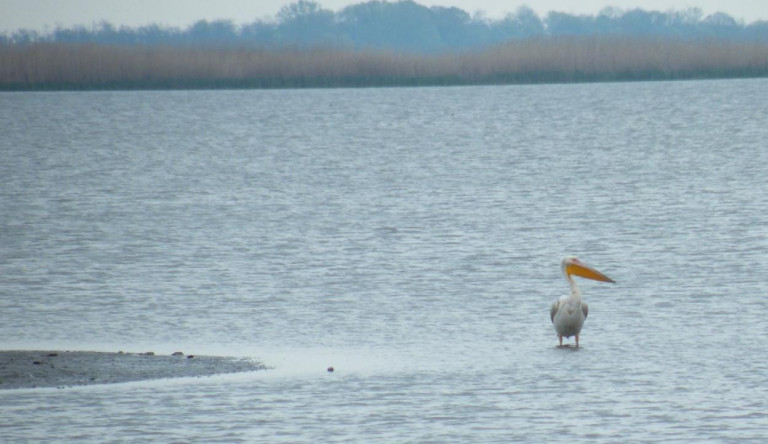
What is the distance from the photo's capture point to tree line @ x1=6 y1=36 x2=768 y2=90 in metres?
56.2

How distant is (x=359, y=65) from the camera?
57.4 meters

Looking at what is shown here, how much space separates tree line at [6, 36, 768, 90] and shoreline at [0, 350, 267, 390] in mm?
45293

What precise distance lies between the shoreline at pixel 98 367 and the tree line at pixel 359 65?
45293 mm

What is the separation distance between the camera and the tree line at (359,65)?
56.2 m

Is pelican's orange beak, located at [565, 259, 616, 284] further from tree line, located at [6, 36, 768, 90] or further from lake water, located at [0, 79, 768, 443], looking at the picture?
tree line, located at [6, 36, 768, 90]

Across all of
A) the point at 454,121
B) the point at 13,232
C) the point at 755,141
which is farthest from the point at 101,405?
the point at 454,121

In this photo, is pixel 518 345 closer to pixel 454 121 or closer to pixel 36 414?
pixel 36 414

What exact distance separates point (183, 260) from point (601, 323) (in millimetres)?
6886

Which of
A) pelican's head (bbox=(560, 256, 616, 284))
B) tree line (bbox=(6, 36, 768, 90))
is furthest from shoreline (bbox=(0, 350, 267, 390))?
tree line (bbox=(6, 36, 768, 90))

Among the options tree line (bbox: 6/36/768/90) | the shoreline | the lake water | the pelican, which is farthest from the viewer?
tree line (bbox: 6/36/768/90)

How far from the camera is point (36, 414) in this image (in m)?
9.11

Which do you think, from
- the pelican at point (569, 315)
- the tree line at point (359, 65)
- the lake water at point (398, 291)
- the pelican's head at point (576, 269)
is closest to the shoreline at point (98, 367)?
the lake water at point (398, 291)

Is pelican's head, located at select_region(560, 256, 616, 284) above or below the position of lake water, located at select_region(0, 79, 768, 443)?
above

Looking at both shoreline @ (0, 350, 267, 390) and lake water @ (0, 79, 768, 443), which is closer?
lake water @ (0, 79, 768, 443)
